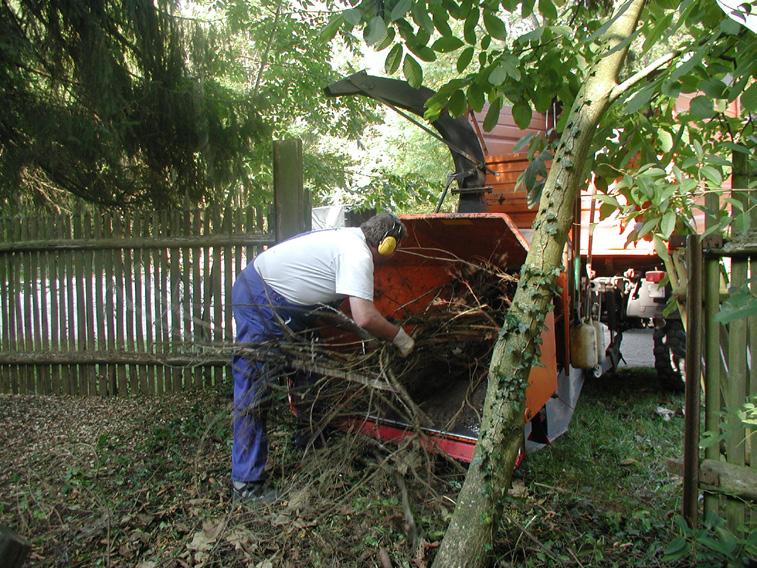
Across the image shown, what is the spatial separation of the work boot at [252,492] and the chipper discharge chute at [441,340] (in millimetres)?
546

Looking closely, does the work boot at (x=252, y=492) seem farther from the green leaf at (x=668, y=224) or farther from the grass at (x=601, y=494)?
the green leaf at (x=668, y=224)

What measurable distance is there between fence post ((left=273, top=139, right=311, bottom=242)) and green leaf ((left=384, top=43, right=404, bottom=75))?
2311mm

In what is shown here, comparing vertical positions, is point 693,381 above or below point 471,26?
below

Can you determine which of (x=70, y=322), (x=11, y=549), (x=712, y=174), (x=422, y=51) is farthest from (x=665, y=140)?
(x=70, y=322)

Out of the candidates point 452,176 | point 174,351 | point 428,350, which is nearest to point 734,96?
point 428,350

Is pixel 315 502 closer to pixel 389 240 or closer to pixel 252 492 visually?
pixel 252 492

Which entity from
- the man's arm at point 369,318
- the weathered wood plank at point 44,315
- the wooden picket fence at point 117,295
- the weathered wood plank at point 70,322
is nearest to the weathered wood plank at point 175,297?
the wooden picket fence at point 117,295

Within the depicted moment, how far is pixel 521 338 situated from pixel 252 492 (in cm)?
176

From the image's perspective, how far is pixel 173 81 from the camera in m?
5.38

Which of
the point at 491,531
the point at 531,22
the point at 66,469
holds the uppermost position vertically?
the point at 531,22

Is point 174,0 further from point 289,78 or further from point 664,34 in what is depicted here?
point 664,34

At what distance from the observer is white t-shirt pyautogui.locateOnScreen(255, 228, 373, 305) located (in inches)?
129

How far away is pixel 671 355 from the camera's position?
5.24 metres

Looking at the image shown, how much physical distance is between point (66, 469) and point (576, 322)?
3.52 metres
